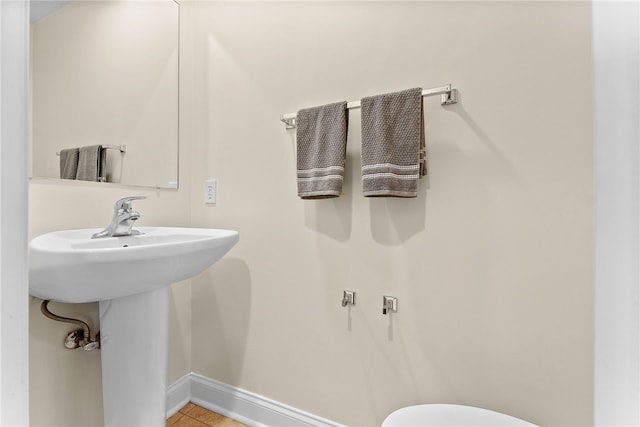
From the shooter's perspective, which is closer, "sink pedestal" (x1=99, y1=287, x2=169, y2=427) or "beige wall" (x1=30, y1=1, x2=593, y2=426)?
"beige wall" (x1=30, y1=1, x2=593, y2=426)

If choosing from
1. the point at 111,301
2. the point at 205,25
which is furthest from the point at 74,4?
the point at 111,301

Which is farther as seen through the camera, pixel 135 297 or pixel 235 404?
pixel 235 404

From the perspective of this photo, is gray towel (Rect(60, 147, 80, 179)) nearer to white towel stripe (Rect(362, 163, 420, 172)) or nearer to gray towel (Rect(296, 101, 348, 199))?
gray towel (Rect(296, 101, 348, 199))

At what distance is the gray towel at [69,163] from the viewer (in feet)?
3.44

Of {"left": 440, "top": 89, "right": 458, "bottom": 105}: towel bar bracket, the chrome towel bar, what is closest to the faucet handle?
the chrome towel bar

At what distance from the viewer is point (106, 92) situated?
3.88ft

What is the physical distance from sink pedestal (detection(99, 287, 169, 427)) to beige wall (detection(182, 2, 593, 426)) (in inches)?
17.1

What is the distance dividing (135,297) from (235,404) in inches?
28.8

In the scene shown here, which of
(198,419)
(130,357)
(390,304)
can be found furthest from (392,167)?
(198,419)

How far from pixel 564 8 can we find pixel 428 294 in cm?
90

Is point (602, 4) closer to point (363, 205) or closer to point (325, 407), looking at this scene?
point (363, 205)

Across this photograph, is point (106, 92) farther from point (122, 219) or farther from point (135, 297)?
→ point (135, 297)

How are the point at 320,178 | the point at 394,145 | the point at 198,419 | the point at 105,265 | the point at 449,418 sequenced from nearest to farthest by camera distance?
the point at 105,265 < the point at 449,418 < the point at 394,145 < the point at 320,178 < the point at 198,419

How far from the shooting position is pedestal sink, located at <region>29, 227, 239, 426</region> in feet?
2.57
